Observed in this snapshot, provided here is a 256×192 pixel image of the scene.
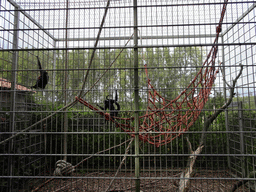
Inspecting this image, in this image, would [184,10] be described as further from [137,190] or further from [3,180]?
[3,180]

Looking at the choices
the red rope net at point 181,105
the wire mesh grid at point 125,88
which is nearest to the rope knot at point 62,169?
the wire mesh grid at point 125,88

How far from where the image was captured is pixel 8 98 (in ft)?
8.13

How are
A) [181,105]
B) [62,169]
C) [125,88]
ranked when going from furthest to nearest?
[62,169], [181,105], [125,88]

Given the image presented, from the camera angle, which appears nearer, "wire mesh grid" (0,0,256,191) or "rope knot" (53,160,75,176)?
"wire mesh grid" (0,0,256,191)

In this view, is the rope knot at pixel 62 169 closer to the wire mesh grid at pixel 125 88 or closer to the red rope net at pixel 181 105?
the wire mesh grid at pixel 125 88

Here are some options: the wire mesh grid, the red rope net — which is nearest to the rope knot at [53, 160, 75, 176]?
Result: the wire mesh grid

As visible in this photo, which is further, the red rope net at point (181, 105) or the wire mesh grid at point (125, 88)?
the red rope net at point (181, 105)

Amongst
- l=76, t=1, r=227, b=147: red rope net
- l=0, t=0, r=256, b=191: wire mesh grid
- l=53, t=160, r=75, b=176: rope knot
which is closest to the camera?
l=0, t=0, r=256, b=191: wire mesh grid

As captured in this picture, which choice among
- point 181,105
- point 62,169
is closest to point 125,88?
point 181,105

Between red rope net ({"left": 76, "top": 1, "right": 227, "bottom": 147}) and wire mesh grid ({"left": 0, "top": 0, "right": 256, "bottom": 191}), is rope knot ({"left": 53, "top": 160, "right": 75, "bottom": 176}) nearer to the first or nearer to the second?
wire mesh grid ({"left": 0, "top": 0, "right": 256, "bottom": 191})

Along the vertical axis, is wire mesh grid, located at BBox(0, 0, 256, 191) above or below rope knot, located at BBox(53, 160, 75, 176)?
above

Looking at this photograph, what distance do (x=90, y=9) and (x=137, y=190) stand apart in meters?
1.80

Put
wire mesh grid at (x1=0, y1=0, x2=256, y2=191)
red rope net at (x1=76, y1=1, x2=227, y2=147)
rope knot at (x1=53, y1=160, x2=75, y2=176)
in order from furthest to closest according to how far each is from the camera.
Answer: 1. rope knot at (x1=53, y1=160, x2=75, y2=176)
2. red rope net at (x1=76, y1=1, x2=227, y2=147)
3. wire mesh grid at (x1=0, y1=0, x2=256, y2=191)

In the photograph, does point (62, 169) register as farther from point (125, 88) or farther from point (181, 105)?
point (181, 105)
